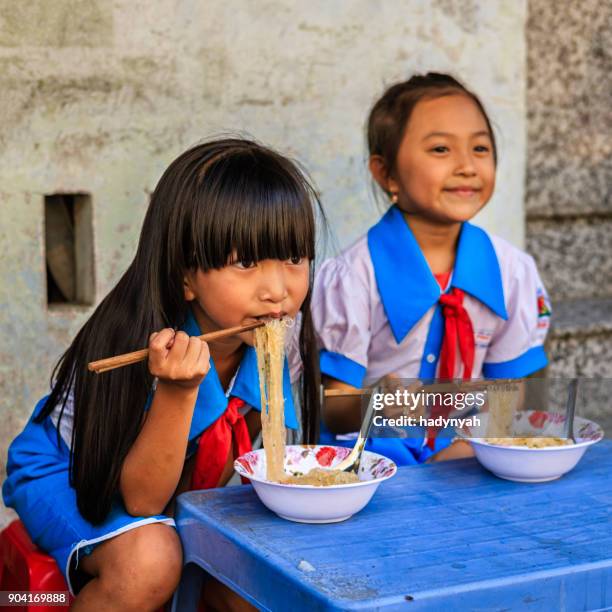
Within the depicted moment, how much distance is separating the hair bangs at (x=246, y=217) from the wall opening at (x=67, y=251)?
113 cm

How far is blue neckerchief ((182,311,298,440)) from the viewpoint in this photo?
2186mm

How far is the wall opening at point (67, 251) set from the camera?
10.5 ft

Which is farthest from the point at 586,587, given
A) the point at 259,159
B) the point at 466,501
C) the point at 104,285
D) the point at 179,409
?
the point at 104,285

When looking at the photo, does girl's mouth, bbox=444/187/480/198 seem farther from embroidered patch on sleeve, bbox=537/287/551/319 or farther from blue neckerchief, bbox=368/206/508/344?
embroidered patch on sleeve, bbox=537/287/551/319

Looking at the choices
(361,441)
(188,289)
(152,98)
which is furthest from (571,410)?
(152,98)

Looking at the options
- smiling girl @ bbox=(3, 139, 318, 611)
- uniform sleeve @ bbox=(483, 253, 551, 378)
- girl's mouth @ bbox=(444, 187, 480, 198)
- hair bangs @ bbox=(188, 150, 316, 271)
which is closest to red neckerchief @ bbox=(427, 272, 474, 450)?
uniform sleeve @ bbox=(483, 253, 551, 378)

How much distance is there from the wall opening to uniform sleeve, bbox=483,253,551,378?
1.22m

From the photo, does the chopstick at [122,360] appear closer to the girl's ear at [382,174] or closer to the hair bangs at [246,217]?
the hair bangs at [246,217]

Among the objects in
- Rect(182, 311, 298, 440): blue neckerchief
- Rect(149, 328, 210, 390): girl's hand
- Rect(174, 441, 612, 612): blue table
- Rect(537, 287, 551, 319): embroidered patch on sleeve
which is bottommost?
Rect(174, 441, 612, 612): blue table

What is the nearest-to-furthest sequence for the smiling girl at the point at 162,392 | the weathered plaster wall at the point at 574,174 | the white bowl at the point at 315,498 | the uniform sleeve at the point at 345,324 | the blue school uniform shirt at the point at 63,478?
1. the white bowl at the point at 315,498
2. the smiling girl at the point at 162,392
3. the blue school uniform shirt at the point at 63,478
4. the uniform sleeve at the point at 345,324
5. the weathered plaster wall at the point at 574,174

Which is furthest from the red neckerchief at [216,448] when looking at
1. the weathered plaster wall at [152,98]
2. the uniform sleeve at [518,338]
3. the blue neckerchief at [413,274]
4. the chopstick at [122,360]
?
the weathered plaster wall at [152,98]

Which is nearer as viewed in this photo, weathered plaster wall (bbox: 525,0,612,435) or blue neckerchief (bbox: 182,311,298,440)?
blue neckerchief (bbox: 182,311,298,440)

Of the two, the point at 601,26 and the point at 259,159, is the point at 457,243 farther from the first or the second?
the point at 601,26

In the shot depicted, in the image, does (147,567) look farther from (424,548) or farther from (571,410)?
(571,410)
